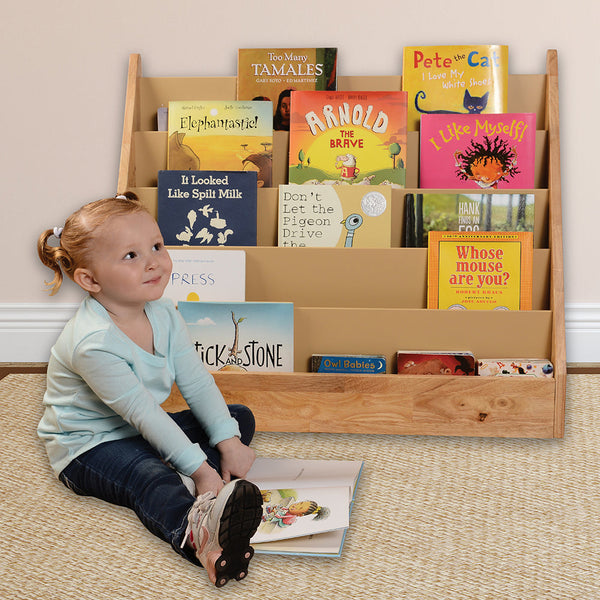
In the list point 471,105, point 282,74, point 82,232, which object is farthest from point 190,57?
point 82,232

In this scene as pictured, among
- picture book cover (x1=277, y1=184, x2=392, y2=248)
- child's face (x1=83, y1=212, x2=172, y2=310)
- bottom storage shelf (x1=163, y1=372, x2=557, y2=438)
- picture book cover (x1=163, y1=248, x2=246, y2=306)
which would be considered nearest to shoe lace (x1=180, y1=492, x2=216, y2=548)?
child's face (x1=83, y1=212, x2=172, y2=310)

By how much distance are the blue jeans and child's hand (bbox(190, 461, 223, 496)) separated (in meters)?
0.04

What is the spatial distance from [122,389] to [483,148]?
0.91 meters

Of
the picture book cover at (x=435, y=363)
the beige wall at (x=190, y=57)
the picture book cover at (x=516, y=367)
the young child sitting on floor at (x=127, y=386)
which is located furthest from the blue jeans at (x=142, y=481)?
the beige wall at (x=190, y=57)

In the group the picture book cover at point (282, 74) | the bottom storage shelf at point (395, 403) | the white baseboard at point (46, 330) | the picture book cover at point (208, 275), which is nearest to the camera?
the bottom storage shelf at point (395, 403)

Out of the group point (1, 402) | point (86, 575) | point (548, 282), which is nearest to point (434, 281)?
point (548, 282)

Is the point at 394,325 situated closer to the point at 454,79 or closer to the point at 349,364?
the point at 349,364

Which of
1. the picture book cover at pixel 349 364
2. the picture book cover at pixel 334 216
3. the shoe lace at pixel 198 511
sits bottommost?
the shoe lace at pixel 198 511

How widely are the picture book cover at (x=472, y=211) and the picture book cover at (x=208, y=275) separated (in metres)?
0.38

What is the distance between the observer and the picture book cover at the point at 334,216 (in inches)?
59.5

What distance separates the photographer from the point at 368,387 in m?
1.39

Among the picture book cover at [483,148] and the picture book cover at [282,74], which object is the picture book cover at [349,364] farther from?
the picture book cover at [282,74]

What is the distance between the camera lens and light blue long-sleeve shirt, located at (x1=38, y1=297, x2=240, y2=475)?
1.08m

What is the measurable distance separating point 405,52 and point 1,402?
118 centimetres
